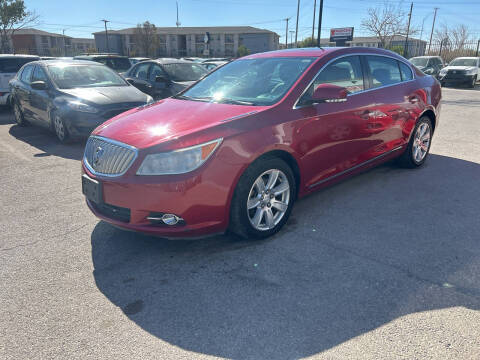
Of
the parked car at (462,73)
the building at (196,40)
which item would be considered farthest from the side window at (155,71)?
the building at (196,40)

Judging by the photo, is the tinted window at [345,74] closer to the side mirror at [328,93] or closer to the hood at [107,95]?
the side mirror at [328,93]

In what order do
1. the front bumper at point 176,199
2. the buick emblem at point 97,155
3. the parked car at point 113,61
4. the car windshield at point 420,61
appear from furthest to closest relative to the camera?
the car windshield at point 420,61 → the parked car at point 113,61 → the buick emblem at point 97,155 → the front bumper at point 176,199

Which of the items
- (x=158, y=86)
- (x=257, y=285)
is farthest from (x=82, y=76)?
(x=257, y=285)

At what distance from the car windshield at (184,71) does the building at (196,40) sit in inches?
2628

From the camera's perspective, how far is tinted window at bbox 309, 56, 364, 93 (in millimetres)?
3938

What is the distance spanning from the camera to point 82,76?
804 cm

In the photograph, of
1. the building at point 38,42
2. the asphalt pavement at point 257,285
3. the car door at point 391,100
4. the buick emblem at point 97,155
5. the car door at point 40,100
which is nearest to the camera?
the asphalt pavement at point 257,285

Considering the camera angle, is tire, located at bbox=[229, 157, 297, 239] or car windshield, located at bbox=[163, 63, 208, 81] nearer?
tire, located at bbox=[229, 157, 297, 239]

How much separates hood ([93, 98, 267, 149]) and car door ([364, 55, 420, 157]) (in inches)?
71.8

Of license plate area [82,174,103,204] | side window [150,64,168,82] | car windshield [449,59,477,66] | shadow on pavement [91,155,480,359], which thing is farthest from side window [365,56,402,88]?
car windshield [449,59,477,66]

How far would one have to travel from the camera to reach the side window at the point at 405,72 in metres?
5.16

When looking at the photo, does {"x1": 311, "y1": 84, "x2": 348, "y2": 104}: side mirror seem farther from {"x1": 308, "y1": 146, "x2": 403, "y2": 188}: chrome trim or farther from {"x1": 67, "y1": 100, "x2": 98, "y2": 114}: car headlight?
{"x1": 67, "y1": 100, "x2": 98, "y2": 114}: car headlight

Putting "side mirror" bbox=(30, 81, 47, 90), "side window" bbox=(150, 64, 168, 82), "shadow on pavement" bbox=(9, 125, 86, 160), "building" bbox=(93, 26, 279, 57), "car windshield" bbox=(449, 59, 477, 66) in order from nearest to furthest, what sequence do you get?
1. "shadow on pavement" bbox=(9, 125, 86, 160)
2. "side mirror" bbox=(30, 81, 47, 90)
3. "side window" bbox=(150, 64, 168, 82)
4. "car windshield" bbox=(449, 59, 477, 66)
5. "building" bbox=(93, 26, 279, 57)

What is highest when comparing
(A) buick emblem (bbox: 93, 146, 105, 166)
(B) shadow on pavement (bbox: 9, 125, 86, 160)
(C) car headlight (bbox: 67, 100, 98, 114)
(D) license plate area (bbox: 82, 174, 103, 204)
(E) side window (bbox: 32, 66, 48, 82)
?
(E) side window (bbox: 32, 66, 48, 82)
